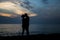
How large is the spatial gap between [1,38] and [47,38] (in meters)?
2.31

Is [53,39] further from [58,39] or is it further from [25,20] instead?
[25,20]

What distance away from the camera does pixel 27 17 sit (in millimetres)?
10586

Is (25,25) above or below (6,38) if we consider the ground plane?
above

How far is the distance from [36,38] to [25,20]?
189cm

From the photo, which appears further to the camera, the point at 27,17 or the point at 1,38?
the point at 27,17

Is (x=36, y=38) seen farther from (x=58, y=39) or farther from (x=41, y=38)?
(x=58, y=39)

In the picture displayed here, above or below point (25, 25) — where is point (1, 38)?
below

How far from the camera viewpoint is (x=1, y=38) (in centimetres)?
893

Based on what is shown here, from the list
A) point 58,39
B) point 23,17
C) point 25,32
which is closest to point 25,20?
point 23,17

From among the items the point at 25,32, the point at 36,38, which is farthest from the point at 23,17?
the point at 36,38

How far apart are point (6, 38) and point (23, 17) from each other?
2.13 metres

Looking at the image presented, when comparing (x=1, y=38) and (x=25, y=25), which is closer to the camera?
(x=1, y=38)

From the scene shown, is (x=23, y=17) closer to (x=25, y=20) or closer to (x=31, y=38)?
(x=25, y=20)

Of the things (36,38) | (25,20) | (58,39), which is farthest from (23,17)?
(58,39)
